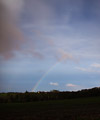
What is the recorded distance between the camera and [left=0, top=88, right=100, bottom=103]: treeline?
6279cm

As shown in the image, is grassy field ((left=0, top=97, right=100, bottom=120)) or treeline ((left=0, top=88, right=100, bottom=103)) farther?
treeline ((left=0, top=88, right=100, bottom=103))

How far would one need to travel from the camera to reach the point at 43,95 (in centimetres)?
6712

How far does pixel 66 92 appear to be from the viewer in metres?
73.3

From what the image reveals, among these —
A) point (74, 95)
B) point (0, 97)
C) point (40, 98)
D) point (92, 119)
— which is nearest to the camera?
point (92, 119)

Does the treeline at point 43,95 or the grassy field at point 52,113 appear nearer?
the grassy field at point 52,113

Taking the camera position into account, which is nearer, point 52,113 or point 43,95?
point 52,113

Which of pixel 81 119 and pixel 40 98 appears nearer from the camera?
pixel 81 119

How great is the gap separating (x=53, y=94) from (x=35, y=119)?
48112 mm

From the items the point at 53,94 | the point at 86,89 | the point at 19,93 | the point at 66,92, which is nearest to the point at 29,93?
the point at 19,93

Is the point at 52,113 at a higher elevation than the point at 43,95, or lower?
lower

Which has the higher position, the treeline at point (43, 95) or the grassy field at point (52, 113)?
the treeline at point (43, 95)

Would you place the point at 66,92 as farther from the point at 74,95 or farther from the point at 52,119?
the point at 52,119

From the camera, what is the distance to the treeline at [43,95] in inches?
2472

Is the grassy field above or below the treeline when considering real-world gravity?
below
